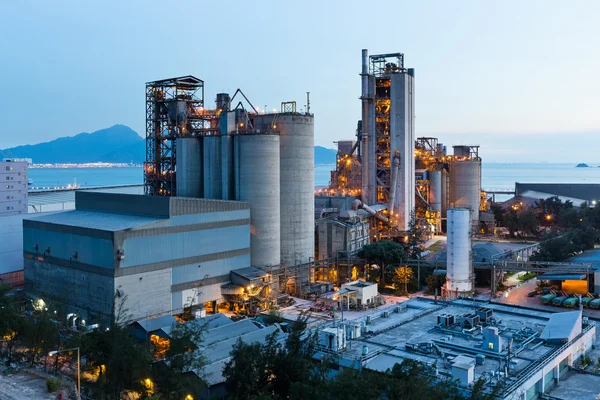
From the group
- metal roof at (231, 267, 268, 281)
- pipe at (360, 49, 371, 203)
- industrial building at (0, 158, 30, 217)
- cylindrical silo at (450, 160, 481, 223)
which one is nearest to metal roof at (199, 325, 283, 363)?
metal roof at (231, 267, 268, 281)

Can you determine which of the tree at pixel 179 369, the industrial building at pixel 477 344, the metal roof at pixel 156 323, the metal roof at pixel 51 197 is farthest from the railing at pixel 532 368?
the metal roof at pixel 51 197

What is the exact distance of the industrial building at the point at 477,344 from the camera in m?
21.9

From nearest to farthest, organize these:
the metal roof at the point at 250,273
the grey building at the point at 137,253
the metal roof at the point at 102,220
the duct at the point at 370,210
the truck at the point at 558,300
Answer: the grey building at the point at 137,253, the metal roof at the point at 102,220, the truck at the point at 558,300, the metal roof at the point at 250,273, the duct at the point at 370,210

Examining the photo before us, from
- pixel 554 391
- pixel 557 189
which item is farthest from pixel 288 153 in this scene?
pixel 557 189

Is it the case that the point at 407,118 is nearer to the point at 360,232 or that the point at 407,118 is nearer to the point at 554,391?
the point at 360,232

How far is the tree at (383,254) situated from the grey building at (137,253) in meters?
11.6

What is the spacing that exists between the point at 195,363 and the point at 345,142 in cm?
6782

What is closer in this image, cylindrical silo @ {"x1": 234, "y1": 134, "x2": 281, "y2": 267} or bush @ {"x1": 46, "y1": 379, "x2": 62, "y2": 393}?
bush @ {"x1": 46, "y1": 379, "x2": 62, "y2": 393}

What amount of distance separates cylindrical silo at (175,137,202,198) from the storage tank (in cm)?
661

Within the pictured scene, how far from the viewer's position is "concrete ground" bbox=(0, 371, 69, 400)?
25234 millimetres

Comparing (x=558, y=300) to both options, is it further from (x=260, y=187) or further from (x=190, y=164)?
(x=190, y=164)

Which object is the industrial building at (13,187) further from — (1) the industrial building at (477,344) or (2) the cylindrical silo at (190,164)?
(1) the industrial building at (477,344)

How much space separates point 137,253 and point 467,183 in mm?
54286

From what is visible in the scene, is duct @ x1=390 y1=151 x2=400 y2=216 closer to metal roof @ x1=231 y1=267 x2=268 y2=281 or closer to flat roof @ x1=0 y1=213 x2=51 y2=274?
metal roof @ x1=231 y1=267 x2=268 y2=281
